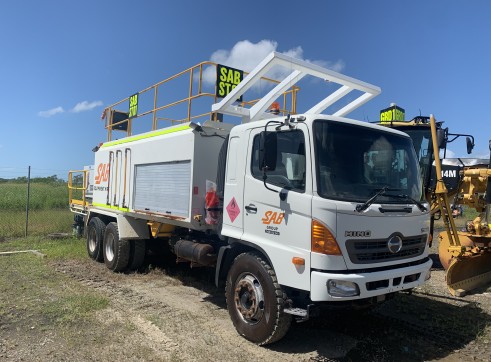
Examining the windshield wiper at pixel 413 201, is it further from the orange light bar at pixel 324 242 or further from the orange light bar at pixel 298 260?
the orange light bar at pixel 298 260

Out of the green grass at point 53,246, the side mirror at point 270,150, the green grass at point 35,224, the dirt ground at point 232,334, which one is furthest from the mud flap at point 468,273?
the green grass at point 35,224

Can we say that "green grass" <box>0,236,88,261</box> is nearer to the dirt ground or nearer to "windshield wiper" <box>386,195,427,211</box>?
the dirt ground

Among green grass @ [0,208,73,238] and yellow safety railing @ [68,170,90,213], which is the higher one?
yellow safety railing @ [68,170,90,213]

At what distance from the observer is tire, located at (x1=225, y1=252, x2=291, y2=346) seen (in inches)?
181

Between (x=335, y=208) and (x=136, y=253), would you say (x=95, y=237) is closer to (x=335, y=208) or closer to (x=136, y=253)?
(x=136, y=253)

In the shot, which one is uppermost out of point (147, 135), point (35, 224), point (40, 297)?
point (147, 135)

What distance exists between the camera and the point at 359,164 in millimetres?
4590

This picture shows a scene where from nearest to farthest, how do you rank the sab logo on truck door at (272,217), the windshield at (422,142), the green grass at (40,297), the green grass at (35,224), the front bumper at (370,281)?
the front bumper at (370,281), the sab logo on truck door at (272,217), the green grass at (40,297), the windshield at (422,142), the green grass at (35,224)

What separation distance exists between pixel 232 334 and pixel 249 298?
545 mm

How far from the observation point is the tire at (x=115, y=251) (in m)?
8.39

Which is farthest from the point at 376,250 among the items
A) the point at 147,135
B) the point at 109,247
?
the point at 109,247

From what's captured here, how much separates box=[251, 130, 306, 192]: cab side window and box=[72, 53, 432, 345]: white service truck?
0.01 metres

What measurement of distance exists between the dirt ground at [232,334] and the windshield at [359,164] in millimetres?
1771

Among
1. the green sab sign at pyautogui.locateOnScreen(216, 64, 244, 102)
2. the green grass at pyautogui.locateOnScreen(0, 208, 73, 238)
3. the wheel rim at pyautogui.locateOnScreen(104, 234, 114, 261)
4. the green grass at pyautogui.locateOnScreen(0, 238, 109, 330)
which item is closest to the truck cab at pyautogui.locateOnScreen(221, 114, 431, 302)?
the green sab sign at pyautogui.locateOnScreen(216, 64, 244, 102)
